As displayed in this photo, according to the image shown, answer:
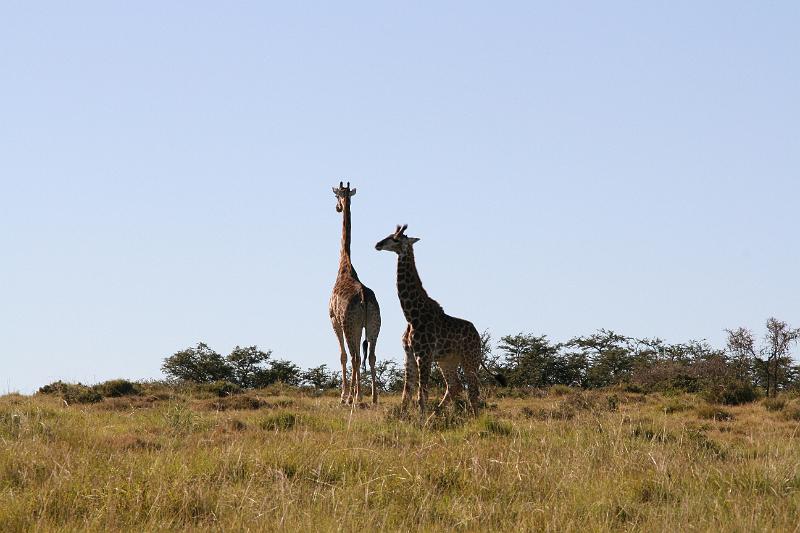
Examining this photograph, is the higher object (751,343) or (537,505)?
(751,343)

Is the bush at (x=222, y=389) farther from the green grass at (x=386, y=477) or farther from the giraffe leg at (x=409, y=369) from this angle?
the green grass at (x=386, y=477)

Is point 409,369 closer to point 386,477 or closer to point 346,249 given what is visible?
point 346,249

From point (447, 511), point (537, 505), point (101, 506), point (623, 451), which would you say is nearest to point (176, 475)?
point (101, 506)

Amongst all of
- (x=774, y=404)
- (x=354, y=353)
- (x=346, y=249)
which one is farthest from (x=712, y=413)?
(x=346, y=249)

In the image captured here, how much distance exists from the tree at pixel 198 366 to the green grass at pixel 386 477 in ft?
49.4

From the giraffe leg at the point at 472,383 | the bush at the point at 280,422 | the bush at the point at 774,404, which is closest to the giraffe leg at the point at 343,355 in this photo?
the giraffe leg at the point at 472,383

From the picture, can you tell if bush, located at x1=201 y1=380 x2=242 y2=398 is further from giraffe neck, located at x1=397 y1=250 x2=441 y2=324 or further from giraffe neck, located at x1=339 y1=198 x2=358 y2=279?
giraffe neck, located at x1=397 y1=250 x2=441 y2=324

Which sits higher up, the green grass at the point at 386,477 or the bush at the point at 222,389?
the bush at the point at 222,389

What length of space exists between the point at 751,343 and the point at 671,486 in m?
19.0

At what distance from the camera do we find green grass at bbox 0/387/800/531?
7.83 metres

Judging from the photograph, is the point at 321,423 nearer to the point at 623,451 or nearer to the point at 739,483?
the point at 623,451

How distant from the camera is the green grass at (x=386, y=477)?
25.7ft

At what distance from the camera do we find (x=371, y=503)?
8445mm

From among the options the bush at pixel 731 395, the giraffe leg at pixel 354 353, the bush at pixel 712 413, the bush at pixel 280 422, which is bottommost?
the bush at pixel 280 422
